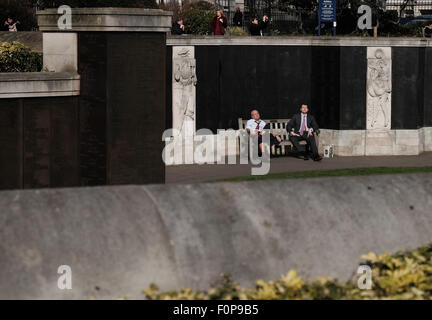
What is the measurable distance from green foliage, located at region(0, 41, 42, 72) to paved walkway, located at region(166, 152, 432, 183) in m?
6.29

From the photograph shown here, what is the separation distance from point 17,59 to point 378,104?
45.5ft

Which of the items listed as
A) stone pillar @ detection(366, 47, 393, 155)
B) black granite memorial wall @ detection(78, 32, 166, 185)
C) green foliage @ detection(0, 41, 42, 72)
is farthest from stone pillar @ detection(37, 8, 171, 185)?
stone pillar @ detection(366, 47, 393, 155)

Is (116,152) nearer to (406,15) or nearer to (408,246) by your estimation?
(408,246)

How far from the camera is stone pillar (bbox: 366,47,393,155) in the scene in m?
27.3

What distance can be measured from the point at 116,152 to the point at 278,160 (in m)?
11.4

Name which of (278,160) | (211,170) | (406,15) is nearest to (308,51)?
(278,160)

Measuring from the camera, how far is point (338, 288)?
20.7 ft

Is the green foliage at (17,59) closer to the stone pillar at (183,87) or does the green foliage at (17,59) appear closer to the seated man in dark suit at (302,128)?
the stone pillar at (183,87)

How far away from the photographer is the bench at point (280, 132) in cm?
2633

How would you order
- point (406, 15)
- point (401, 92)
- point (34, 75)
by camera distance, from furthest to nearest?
point (406, 15)
point (401, 92)
point (34, 75)

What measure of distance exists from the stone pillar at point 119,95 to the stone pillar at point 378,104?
43.1 ft

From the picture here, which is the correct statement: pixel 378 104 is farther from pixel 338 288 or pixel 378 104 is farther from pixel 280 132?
pixel 338 288

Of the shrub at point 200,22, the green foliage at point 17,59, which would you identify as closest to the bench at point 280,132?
Answer: the shrub at point 200,22

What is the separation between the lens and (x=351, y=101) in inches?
1073
